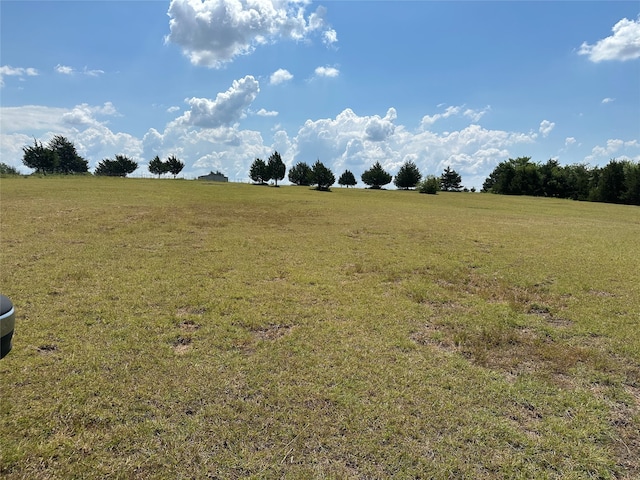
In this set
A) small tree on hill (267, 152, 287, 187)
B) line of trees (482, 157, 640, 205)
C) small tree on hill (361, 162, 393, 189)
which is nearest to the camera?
line of trees (482, 157, 640, 205)

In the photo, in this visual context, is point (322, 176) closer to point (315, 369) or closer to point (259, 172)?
point (259, 172)

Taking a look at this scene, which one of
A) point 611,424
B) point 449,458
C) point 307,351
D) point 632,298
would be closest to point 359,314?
point 307,351

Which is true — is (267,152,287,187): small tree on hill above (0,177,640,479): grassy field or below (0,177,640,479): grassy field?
above

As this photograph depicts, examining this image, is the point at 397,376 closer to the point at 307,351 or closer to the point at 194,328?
the point at 307,351

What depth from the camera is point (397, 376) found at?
350 centimetres

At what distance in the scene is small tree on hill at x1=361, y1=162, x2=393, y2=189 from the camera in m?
65.0

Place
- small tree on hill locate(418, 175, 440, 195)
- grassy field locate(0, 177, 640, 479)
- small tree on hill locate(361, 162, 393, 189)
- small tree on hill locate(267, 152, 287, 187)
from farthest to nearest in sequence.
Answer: small tree on hill locate(361, 162, 393, 189) < small tree on hill locate(267, 152, 287, 187) < small tree on hill locate(418, 175, 440, 195) < grassy field locate(0, 177, 640, 479)

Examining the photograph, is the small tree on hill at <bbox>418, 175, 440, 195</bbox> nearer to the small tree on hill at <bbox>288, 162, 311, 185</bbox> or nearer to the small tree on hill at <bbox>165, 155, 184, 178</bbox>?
the small tree on hill at <bbox>288, 162, 311, 185</bbox>

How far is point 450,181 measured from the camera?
76.8 metres

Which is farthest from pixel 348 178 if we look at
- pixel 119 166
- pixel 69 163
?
pixel 69 163

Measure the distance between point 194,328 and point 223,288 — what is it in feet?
5.12

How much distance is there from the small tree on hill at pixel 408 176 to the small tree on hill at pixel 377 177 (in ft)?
7.03

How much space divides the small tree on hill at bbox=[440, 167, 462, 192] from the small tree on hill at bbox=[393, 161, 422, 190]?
14.8 meters

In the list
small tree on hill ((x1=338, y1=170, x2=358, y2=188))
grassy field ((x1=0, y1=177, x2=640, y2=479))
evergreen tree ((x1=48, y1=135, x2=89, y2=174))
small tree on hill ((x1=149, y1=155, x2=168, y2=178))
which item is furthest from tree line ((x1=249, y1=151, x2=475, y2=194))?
evergreen tree ((x1=48, y1=135, x2=89, y2=174))
